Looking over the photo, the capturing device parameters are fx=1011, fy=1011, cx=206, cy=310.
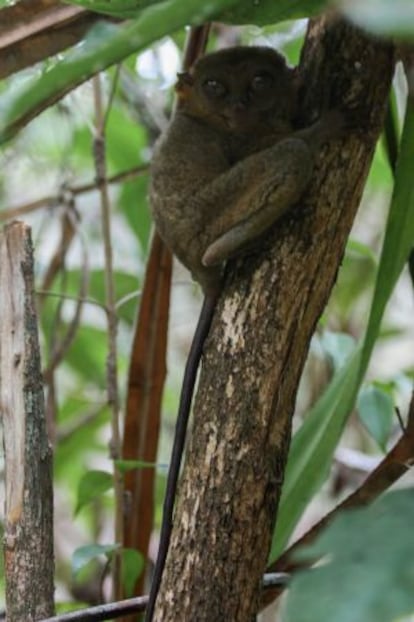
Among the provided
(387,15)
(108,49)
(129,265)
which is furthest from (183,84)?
(129,265)

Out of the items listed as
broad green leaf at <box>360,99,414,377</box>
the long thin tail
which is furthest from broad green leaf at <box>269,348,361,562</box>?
the long thin tail

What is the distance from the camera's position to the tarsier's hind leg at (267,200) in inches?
61.7

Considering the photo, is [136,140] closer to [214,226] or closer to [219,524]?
[214,226]

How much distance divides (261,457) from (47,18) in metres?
0.78

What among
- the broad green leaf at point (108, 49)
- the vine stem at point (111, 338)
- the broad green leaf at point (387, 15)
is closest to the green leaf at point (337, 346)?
the vine stem at point (111, 338)

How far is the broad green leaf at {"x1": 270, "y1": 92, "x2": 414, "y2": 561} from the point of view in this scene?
1.48 m

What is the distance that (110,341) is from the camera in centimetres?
211

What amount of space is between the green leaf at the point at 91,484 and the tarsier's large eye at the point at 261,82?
814mm

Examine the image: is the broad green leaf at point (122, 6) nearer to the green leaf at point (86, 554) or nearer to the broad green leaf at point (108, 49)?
the broad green leaf at point (108, 49)

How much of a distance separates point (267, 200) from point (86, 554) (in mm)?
684

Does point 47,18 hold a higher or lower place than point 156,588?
higher

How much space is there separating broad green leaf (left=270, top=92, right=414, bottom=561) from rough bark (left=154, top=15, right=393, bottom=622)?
64mm

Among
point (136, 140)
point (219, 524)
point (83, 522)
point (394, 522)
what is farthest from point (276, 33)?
point (83, 522)

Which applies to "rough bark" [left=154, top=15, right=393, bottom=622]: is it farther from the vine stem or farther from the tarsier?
the vine stem
